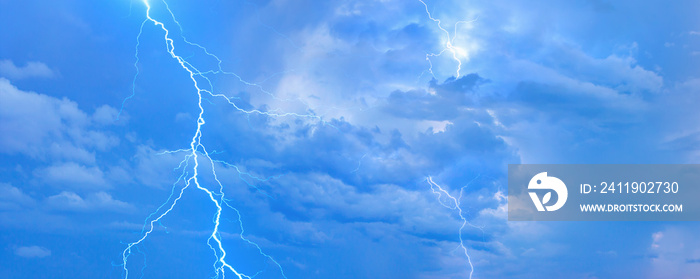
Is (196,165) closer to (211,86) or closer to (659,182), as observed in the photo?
(211,86)

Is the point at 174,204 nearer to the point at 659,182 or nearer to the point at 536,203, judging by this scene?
the point at 536,203

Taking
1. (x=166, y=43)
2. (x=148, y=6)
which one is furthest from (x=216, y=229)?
(x=148, y=6)

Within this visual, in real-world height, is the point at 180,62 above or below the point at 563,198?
above

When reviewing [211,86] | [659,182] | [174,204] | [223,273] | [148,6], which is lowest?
[223,273]

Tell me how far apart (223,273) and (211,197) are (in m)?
1.87

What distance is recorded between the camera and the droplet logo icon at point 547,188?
623 inches

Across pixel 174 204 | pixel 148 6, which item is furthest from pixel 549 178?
pixel 148 6

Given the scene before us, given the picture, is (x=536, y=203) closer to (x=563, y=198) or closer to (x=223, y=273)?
(x=563, y=198)

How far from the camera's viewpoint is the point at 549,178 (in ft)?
52.3

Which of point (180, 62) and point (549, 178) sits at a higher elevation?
point (180, 62)

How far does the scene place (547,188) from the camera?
15.9m

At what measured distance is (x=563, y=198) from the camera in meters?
15.8

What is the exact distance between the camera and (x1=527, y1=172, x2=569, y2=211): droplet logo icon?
1584cm

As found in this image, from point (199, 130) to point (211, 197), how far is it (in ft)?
5.40
